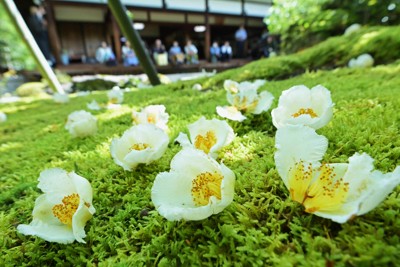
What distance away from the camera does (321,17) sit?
8609mm

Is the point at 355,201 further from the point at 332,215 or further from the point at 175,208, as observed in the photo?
the point at 175,208

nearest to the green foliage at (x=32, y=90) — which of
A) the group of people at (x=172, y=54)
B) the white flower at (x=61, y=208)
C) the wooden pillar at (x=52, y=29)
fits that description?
the wooden pillar at (x=52, y=29)

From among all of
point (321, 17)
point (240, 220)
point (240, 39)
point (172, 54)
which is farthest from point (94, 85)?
point (240, 39)

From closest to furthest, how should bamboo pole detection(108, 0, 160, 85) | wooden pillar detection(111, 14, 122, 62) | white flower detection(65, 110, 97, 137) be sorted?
white flower detection(65, 110, 97, 137) → bamboo pole detection(108, 0, 160, 85) → wooden pillar detection(111, 14, 122, 62)

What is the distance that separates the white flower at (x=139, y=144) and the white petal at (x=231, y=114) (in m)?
0.47

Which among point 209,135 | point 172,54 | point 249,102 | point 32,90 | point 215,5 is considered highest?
point 215,5

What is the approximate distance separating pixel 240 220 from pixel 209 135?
1.61ft

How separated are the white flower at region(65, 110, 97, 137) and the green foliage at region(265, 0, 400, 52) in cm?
786

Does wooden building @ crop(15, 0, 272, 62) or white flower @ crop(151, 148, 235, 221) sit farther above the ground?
wooden building @ crop(15, 0, 272, 62)

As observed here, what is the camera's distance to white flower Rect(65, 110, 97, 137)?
6.81 ft

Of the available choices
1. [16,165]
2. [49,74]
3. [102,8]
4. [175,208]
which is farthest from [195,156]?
[102,8]

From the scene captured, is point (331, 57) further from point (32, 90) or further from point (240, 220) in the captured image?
point (32, 90)

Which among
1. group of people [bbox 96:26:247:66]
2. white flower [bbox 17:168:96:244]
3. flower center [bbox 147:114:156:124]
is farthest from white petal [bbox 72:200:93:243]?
group of people [bbox 96:26:247:66]

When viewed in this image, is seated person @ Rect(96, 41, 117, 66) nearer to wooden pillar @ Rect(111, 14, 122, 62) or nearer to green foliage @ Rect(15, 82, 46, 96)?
wooden pillar @ Rect(111, 14, 122, 62)
